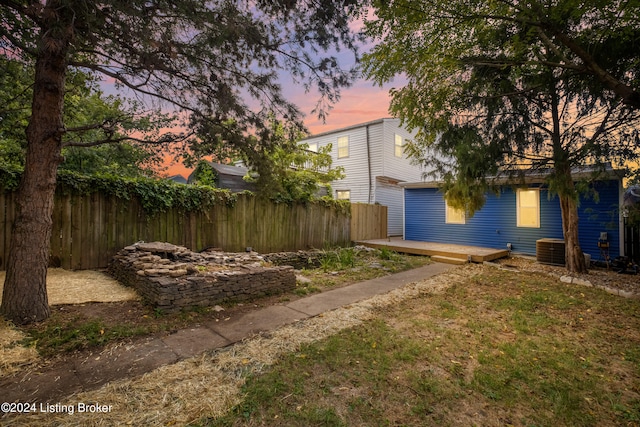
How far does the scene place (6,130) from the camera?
4.08 meters

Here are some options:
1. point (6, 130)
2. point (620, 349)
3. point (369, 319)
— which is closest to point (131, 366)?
point (369, 319)

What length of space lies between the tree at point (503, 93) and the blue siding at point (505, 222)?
240cm

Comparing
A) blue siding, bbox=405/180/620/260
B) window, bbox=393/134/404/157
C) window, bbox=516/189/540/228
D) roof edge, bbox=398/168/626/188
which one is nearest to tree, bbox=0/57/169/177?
roof edge, bbox=398/168/626/188

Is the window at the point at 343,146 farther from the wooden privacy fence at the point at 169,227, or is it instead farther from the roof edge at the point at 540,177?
the wooden privacy fence at the point at 169,227

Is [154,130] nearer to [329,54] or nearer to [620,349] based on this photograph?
[329,54]

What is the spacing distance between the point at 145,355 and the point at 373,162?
41.4ft

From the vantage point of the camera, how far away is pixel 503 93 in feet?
19.2

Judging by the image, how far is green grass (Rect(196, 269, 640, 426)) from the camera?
1.95 meters

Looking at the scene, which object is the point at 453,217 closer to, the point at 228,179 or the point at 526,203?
the point at 526,203

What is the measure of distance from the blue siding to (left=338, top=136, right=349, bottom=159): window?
4.18 meters

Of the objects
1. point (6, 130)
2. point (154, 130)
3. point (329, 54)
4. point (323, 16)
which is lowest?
point (6, 130)

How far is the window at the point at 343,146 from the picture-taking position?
48.6ft

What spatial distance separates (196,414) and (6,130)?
511 cm

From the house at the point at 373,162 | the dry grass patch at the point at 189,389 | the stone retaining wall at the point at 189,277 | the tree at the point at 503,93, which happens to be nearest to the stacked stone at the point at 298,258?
the stone retaining wall at the point at 189,277
